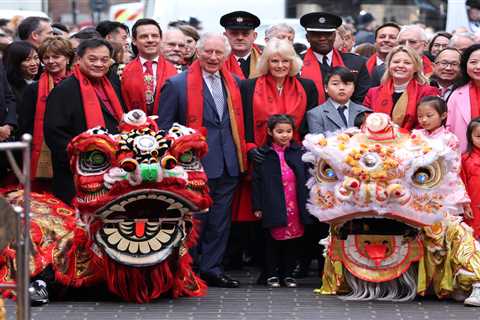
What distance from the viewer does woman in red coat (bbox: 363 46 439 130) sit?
11.1 m

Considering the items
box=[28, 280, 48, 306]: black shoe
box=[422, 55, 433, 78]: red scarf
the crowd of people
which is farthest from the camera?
box=[422, 55, 433, 78]: red scarf

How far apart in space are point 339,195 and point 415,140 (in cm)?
68

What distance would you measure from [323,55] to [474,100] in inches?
59.8

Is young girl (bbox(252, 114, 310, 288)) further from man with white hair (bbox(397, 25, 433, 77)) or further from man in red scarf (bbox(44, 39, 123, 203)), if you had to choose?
man with white hair (bbox(397, 25, 433, 77))

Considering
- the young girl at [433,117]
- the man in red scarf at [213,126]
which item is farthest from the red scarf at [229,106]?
the young girl at [433,117]

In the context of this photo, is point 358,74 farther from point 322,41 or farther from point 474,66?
point 474,66

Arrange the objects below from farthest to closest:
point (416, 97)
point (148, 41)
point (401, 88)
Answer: point (148, 41)
point (401, 88)
point (416, 97)

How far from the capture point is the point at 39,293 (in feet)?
→ 32.5

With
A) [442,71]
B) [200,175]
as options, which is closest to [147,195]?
[200,175]

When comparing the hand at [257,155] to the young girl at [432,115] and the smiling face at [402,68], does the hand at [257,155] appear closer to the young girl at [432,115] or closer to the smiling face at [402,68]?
the young girl at [432,115]

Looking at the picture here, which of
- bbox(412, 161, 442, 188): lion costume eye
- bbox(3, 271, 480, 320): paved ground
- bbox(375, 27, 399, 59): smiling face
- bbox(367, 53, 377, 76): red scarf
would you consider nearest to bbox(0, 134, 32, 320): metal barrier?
bbox(3, 271, 480, 320): paved ground

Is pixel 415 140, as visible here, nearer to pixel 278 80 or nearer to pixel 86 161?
pixel 278 80

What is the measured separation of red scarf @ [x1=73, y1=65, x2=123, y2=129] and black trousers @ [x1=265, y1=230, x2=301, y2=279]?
1.50 m

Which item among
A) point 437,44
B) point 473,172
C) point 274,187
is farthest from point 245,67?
point 437,44
